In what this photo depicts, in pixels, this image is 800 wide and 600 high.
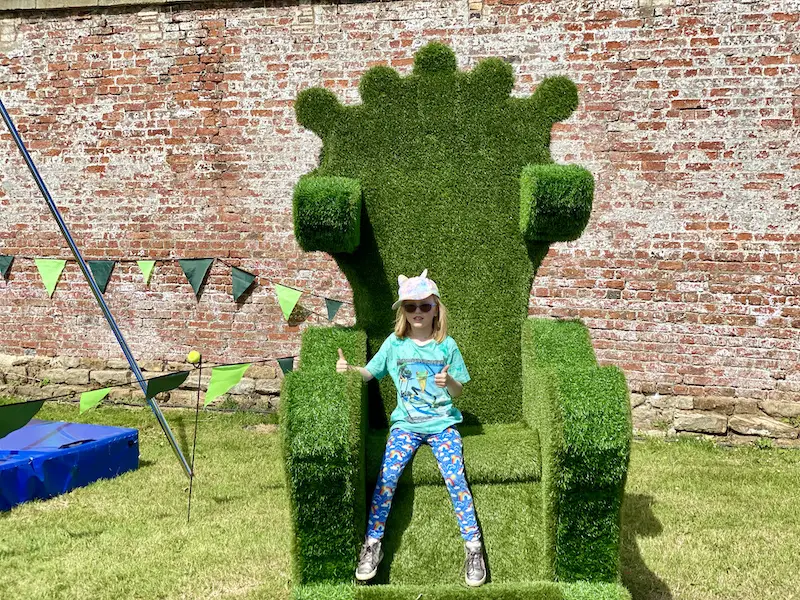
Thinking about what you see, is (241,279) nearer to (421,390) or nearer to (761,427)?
(421,390)

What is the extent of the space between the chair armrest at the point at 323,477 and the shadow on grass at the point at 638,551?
99 cm

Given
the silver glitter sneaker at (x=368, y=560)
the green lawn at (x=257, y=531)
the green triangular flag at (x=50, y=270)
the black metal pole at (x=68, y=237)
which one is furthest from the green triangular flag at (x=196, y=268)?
the silver glitter sneaker at (x=368, y=560)

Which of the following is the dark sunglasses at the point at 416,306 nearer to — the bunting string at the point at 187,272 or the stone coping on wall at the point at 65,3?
the bunting string at the point at 187,272

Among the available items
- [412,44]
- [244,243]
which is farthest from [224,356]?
[412,44]

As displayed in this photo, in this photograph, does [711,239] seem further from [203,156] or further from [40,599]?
[40,599]

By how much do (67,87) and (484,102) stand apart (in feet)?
10.9

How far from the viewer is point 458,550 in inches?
96.2

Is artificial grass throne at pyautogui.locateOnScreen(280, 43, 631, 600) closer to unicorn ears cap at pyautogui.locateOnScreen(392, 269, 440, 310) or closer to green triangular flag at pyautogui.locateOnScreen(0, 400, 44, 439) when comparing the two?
unicorn ears cap at pyautogui.locateOnScreen(392, 269, 440, 310)

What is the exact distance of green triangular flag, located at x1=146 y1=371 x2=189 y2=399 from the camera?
127 inches

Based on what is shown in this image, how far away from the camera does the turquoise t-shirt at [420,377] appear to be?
262cm

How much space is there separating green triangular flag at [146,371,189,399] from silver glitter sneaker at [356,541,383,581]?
1.26 meters

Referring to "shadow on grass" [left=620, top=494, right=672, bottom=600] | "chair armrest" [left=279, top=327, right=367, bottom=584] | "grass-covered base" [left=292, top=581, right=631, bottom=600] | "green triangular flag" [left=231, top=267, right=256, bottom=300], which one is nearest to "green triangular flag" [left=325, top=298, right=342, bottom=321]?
"green triangular flag" [left=231, top=267, right=256, bottom=300]

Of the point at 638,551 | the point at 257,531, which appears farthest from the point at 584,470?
the point at 257,531

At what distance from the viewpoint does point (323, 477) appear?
7.51 feet
